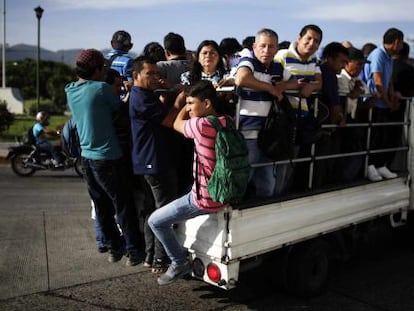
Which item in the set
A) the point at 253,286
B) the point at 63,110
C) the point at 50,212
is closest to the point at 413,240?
the point at 253,286

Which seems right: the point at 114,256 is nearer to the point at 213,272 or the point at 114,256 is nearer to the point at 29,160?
the point at 213,272

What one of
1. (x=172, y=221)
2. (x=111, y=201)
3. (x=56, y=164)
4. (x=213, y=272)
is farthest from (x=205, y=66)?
(x=56, y=164)

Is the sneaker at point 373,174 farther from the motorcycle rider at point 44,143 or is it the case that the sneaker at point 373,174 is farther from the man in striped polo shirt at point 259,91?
the motorcycle rider at point 44,143

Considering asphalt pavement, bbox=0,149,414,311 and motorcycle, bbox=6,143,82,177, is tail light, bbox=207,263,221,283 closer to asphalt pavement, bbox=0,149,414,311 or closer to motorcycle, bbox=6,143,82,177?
asphalt pavement, bbox=0,149,414,311

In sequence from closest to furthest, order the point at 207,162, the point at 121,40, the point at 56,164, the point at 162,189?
the point at 207,162 → the point at 162,189 → the point at 121,40 → the point at 56,164

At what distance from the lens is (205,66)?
15.4 feet

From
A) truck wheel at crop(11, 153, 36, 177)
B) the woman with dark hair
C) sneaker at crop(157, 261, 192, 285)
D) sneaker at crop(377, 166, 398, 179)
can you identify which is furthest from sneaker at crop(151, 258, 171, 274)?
truck wheel at crop(11, 153, 36, 177)

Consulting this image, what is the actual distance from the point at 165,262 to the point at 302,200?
125 centimetres

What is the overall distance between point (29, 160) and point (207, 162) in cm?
825

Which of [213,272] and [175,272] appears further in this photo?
[175,272]

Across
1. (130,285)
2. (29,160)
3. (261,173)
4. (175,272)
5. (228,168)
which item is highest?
(228,168)

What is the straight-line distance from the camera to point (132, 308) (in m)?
4.12

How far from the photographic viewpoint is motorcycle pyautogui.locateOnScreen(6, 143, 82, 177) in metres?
10.8

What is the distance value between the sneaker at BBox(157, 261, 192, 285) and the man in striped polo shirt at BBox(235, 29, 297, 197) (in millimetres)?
830
